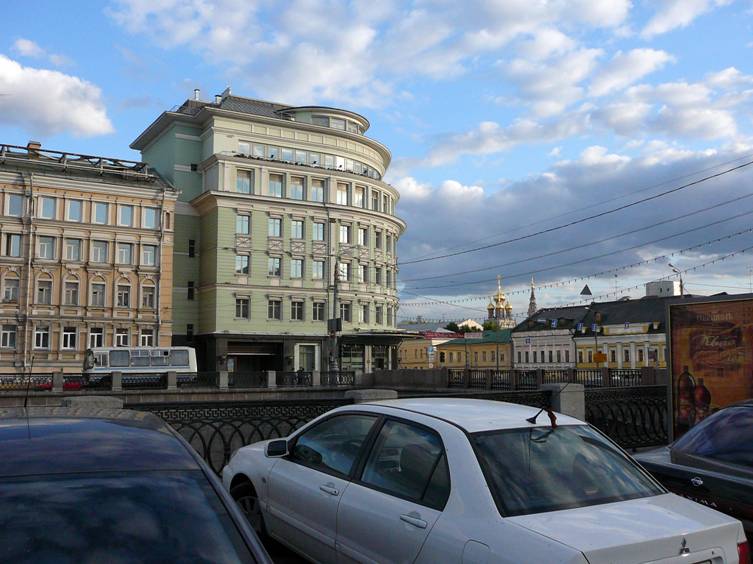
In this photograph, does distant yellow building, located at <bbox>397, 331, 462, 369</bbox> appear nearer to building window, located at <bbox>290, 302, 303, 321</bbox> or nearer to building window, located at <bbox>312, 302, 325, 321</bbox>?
building window, located at <bbox>312, 302, 325, 321</bbox>

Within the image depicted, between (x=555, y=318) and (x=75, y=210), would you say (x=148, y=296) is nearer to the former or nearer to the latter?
(x=75, y=210)

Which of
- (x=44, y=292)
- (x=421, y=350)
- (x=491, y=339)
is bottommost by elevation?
A: (x=421, y=350)

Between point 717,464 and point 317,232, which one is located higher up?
point 317,232

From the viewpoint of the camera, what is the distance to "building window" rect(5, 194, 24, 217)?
4781 cm

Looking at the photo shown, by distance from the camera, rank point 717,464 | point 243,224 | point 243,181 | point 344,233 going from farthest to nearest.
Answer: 1. point 344,233
2. point 243,181
3. point 243,224
4. point 717,464

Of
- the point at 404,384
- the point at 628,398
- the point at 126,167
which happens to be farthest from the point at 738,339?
the point at 126,167

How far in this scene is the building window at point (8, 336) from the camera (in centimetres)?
4662

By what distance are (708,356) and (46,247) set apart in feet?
157

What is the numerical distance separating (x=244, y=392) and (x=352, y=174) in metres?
28.4

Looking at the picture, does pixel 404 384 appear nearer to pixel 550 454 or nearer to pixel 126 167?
pixel 126 167

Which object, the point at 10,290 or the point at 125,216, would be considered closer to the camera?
the point at 10,290

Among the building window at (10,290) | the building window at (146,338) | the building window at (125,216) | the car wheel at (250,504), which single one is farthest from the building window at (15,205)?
the car wheel at (250,504)

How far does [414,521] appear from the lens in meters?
4.03

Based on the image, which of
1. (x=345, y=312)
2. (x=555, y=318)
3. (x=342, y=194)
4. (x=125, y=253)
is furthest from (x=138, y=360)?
(x=555, y=318)
